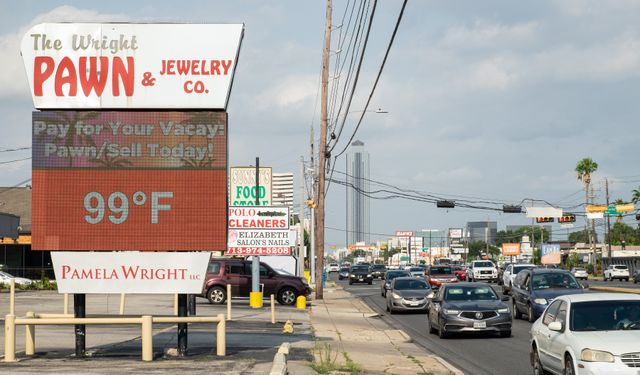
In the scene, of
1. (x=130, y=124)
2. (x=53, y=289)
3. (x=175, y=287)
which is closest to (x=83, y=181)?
(x=130, y=124)

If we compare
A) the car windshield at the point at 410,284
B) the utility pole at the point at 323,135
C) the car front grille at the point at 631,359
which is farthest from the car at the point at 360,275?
the car front grille at the point at 631,359

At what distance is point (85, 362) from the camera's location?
15.3 metres

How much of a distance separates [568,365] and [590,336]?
20.7 inches

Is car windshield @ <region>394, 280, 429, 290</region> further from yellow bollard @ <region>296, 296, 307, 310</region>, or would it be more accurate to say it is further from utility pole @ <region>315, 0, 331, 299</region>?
utility pole @ <region>315, 0, 331, 299</region>

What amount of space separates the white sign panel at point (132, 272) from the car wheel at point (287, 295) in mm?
24030

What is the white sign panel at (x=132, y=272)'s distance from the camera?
1582 cm

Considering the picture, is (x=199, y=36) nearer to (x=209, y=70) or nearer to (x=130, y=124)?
(x=209, y=70)

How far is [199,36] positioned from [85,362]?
615cm

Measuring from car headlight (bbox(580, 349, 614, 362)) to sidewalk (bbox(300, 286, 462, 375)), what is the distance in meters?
3.90

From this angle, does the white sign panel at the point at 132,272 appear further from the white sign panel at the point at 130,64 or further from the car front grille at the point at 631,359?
the car front grille at the point at 631,359

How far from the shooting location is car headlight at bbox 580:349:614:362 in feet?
37.8

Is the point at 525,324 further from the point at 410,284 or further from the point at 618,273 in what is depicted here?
the point at 618,273

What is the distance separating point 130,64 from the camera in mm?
16172

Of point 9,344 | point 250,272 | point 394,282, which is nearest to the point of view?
point 9,344
